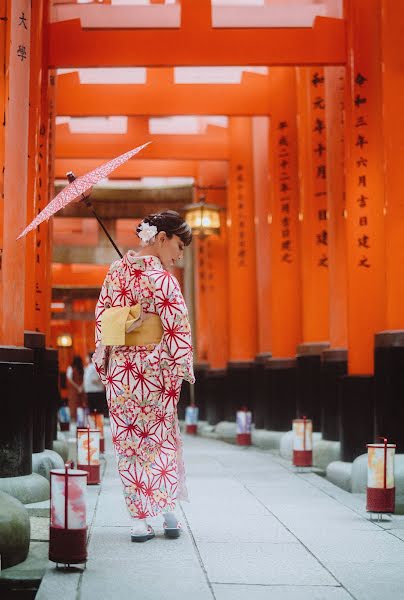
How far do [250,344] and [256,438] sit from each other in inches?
164

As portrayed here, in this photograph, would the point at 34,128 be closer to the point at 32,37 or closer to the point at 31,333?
the point at 32,37

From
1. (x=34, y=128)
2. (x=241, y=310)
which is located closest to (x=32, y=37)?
(x=34, y=128)

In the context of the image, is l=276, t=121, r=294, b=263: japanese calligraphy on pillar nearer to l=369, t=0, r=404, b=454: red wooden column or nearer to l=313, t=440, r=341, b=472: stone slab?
l=313, t=440, r=341, b=472: stone slab

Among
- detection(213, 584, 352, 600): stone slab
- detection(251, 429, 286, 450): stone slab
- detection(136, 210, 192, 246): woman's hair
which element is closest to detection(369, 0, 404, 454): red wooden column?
detection(136, 210, 192, 246): woman's hair

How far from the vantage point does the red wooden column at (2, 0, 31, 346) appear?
7324 millimetres

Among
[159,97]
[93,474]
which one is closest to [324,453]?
[93,474]

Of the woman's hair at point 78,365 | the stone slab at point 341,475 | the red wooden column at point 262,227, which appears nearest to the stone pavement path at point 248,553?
the stone slab at point 341,475

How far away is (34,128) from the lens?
901cm

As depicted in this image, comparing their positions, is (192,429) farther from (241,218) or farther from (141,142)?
(141,142)

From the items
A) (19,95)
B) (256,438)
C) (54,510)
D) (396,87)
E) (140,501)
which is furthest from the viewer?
(256,438)

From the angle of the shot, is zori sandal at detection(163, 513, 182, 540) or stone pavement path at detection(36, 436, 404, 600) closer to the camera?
stone pavement path at detection(36, 436, 404, 600)

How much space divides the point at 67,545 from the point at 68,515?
15 centimetres

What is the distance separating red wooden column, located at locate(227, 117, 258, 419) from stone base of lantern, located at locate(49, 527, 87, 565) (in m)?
13.9

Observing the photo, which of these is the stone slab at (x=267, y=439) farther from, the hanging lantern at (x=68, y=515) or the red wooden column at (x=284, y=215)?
the hanging lantern at (x=68, y=515)
